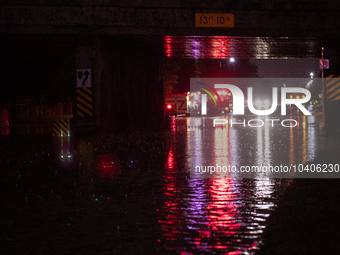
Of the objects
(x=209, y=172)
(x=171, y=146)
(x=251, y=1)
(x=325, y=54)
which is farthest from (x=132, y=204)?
(x=325, y=54)

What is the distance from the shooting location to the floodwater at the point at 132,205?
597cm

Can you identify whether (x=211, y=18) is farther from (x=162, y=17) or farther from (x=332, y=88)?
(x=332, y=88)

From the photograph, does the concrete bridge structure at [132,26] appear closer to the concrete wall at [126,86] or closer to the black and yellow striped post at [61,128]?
the concrete wall at [126,86]

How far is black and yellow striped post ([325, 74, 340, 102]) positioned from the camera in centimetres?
2402

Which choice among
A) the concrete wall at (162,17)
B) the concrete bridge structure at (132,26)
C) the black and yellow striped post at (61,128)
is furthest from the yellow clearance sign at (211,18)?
the black and yellow striped post at (61,128)

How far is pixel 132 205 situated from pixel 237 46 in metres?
24.9

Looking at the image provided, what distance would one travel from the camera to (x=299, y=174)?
1123 cm

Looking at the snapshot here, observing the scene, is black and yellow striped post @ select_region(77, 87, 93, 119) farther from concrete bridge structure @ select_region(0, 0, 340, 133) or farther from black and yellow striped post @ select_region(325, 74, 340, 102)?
black and yellow striped post @ select_region(325, 74, 340, 102)

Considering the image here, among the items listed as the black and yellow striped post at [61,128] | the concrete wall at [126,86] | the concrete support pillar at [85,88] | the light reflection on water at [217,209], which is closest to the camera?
the light reflection on water at [217,209]

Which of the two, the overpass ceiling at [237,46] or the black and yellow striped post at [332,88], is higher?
the overpass ceiling at [237,46]

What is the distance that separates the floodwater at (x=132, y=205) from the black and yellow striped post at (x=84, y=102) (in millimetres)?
11004

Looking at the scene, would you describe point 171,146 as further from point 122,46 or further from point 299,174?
point 122,46

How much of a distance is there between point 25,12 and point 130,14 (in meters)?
4.98

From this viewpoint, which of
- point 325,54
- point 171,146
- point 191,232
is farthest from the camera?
point 325,54
